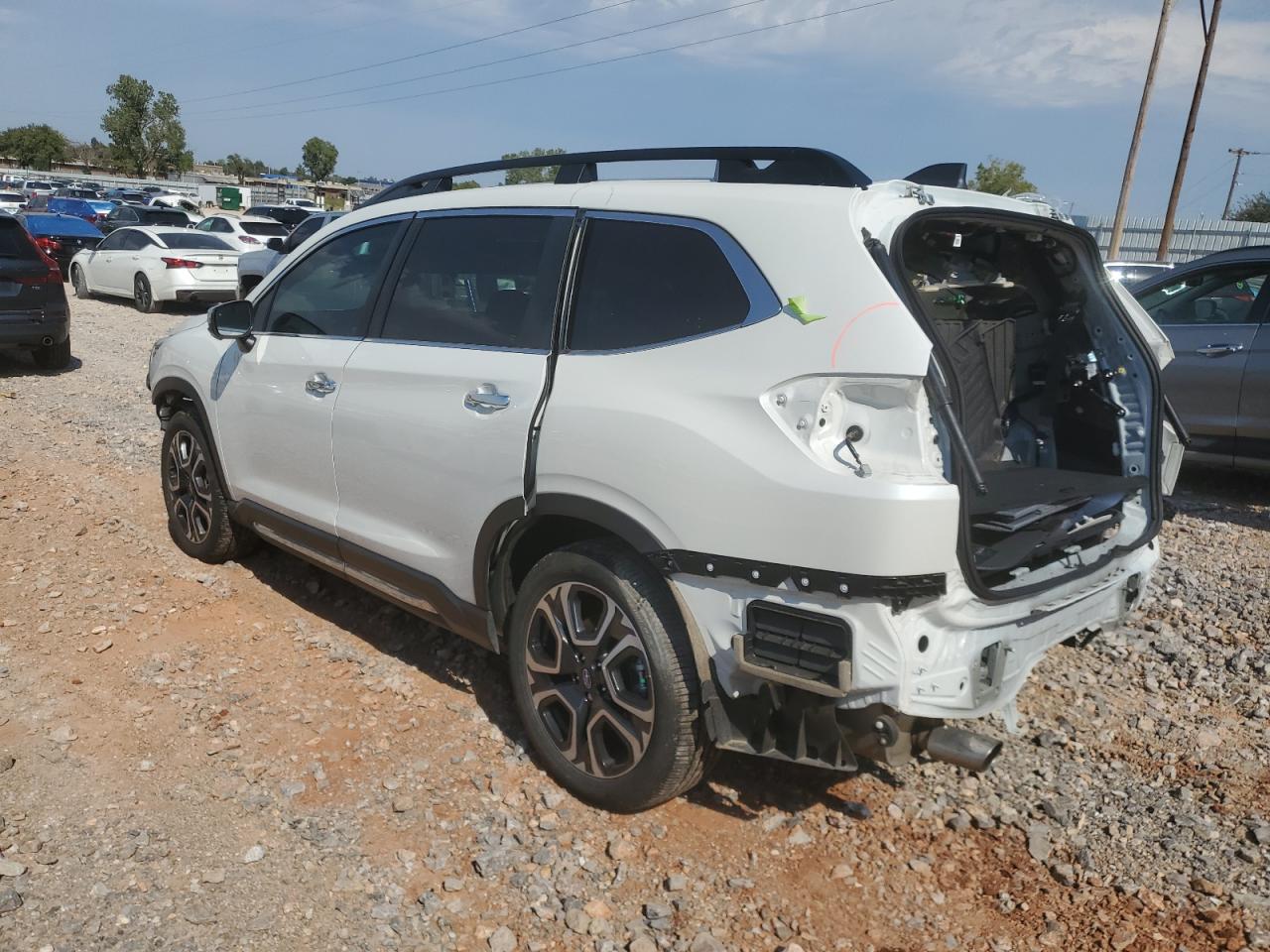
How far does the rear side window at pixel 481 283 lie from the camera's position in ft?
11.4

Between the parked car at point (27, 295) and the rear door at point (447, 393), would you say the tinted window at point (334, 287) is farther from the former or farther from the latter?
the parked car at point (27, 295)

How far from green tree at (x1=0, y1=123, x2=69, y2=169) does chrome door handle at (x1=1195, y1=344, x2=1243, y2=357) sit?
9980cm

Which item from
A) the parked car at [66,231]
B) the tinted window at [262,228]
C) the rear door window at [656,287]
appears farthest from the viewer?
the tinted window at [262,228]

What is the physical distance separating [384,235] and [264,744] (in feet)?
6.66

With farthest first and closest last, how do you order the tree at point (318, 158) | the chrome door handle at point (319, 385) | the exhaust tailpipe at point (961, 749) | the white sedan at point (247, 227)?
1. the tree at point (318, 158)
2. the white sedan at point (247, 227)
3. the chrome door handle at point (319, 385)
4. the exhaust tailpipe at point (961, 749)

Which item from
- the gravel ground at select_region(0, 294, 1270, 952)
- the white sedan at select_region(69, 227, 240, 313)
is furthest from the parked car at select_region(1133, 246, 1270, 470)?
the white sedan at select_region(69, 227, 240, 313)

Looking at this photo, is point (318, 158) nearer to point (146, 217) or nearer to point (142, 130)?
point (142, 130)

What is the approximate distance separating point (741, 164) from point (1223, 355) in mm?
5419

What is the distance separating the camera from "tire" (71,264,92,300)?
61.4 ft

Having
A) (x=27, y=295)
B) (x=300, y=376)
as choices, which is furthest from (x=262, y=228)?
(x=300, y=376)

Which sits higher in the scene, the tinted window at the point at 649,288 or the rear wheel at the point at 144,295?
the tinted window at the point at 649,288

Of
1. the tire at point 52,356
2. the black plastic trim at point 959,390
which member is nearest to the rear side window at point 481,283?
the black plastic trim at point 959,390

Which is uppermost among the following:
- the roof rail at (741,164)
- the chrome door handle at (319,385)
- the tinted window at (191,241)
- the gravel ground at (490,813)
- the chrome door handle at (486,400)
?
the roof rail at (741,164)

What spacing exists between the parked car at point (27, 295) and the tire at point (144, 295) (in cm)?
591
